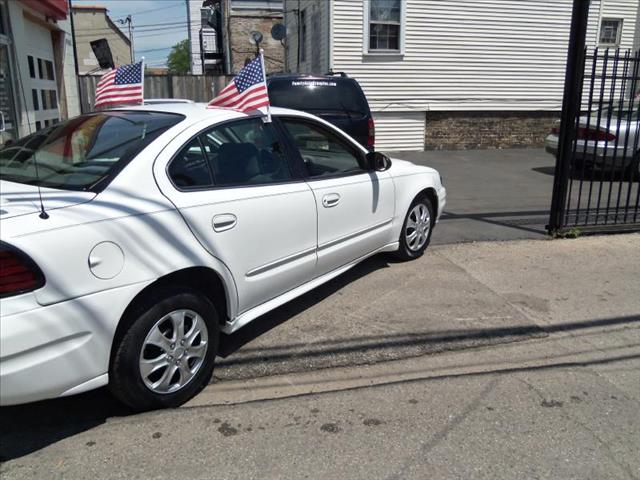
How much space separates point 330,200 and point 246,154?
0.80 meters

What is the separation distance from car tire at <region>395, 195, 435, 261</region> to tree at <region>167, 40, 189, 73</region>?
8759 centimetres

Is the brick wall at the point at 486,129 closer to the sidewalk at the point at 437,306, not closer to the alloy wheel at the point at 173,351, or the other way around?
the sidewalk at the point at 437,306

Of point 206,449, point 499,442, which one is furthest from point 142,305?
point 499,442

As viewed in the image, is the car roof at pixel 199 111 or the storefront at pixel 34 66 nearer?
the car roof at pixel 199 111

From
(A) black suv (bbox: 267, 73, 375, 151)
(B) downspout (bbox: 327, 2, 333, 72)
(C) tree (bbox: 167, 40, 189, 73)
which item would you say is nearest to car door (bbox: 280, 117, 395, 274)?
(A) black suv (bbox: 267, 73, 375, 151)

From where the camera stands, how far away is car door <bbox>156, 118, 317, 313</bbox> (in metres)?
3.30

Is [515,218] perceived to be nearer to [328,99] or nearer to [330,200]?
[328,99]

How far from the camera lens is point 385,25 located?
48.8ft

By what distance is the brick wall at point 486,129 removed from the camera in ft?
52.2

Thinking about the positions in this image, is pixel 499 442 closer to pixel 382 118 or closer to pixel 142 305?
pixel 142 305

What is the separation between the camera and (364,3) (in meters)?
14.4

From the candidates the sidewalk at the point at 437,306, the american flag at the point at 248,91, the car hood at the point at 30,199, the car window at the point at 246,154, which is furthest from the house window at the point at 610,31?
the car hood at the point at 30,199

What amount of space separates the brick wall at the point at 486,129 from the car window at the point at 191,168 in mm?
13137

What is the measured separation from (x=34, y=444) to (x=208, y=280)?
124 centimetres
